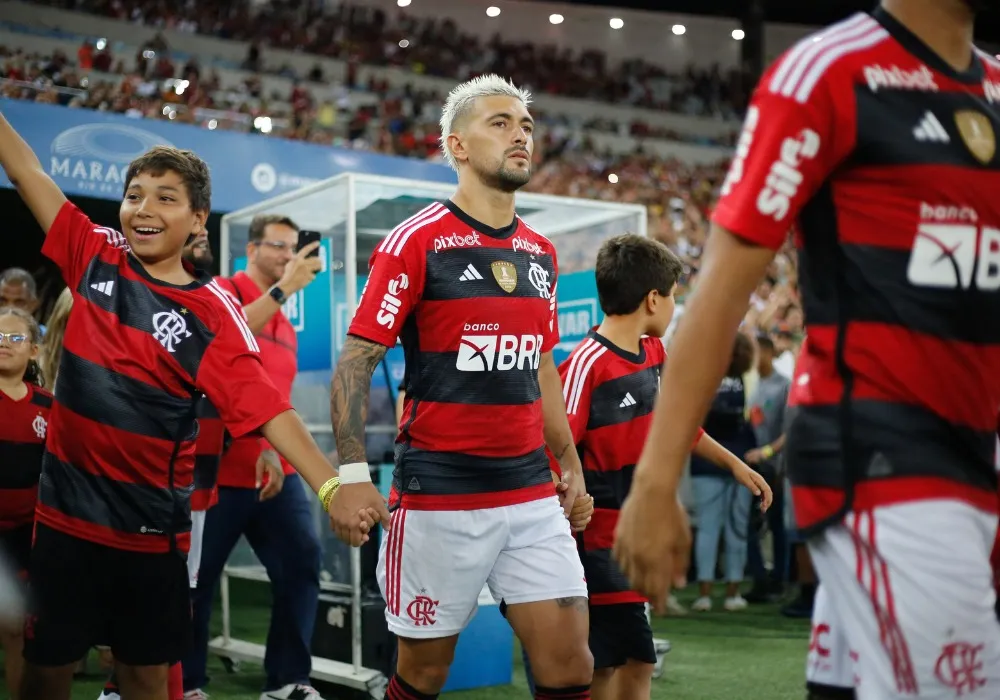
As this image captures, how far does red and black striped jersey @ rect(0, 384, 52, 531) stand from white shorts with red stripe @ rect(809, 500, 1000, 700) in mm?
3901

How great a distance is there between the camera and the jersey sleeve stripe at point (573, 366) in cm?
397

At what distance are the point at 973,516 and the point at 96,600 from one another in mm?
2336

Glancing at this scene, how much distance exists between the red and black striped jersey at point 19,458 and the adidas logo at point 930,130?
157 inches

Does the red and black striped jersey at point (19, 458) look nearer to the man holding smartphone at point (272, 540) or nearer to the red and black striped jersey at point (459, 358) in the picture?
the man holding smartphone at point (272, 540)

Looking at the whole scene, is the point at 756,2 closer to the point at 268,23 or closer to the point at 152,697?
the point at 268,23

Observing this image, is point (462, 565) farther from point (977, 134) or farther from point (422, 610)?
point (977, 134)

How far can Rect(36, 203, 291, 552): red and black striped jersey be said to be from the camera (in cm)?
299

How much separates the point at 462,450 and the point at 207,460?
7.01ft

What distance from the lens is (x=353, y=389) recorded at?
3.17 metres

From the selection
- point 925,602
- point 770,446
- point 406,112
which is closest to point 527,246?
point 925,602

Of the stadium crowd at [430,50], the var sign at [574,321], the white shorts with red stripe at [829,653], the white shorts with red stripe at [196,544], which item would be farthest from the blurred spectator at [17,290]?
the stadium crowd at [430,50]

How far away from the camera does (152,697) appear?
3.03 meters

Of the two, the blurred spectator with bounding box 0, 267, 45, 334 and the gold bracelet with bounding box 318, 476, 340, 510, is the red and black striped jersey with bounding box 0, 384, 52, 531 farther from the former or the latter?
the gold bracelet with bounding box 318, 476, 340, 510

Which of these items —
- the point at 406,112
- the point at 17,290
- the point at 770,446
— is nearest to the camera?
the point at 17,290
